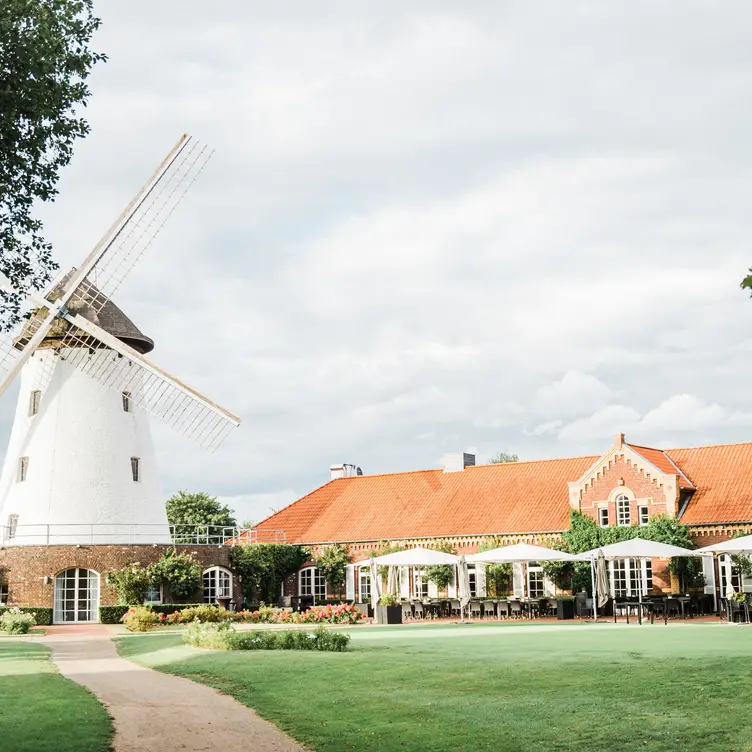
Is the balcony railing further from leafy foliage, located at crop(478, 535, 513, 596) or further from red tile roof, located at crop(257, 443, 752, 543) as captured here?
leafy foliage, located at crop(478, 535, 513, 596)

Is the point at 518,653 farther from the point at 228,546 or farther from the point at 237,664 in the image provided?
the point at 228,546

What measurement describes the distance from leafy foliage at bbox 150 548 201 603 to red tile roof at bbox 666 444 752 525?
54.2 feet

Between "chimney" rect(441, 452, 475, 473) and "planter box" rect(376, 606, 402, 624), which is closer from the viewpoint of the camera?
"planter box" rect(376, 606, 402, 624)

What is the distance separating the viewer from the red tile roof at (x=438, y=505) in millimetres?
37750

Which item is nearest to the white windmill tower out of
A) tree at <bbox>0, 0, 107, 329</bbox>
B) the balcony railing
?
the balcony railing

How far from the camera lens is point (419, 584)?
38531mm

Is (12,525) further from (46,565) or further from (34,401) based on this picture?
(34,401)

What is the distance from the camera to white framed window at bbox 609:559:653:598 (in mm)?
33656

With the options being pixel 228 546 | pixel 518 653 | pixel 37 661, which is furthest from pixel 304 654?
pixel 228 546

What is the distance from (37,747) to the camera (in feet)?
31.3

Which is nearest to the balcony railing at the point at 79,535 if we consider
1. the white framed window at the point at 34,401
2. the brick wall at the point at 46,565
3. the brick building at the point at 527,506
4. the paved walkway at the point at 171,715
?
the brick wall at the point at 46,565

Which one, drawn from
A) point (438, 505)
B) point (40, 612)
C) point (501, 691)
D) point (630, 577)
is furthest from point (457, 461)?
point (501, 691)

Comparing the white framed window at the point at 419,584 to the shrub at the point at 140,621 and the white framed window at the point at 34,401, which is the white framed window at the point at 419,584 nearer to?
the shrub at the point at 140,621

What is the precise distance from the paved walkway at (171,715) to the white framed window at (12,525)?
17957 mm
